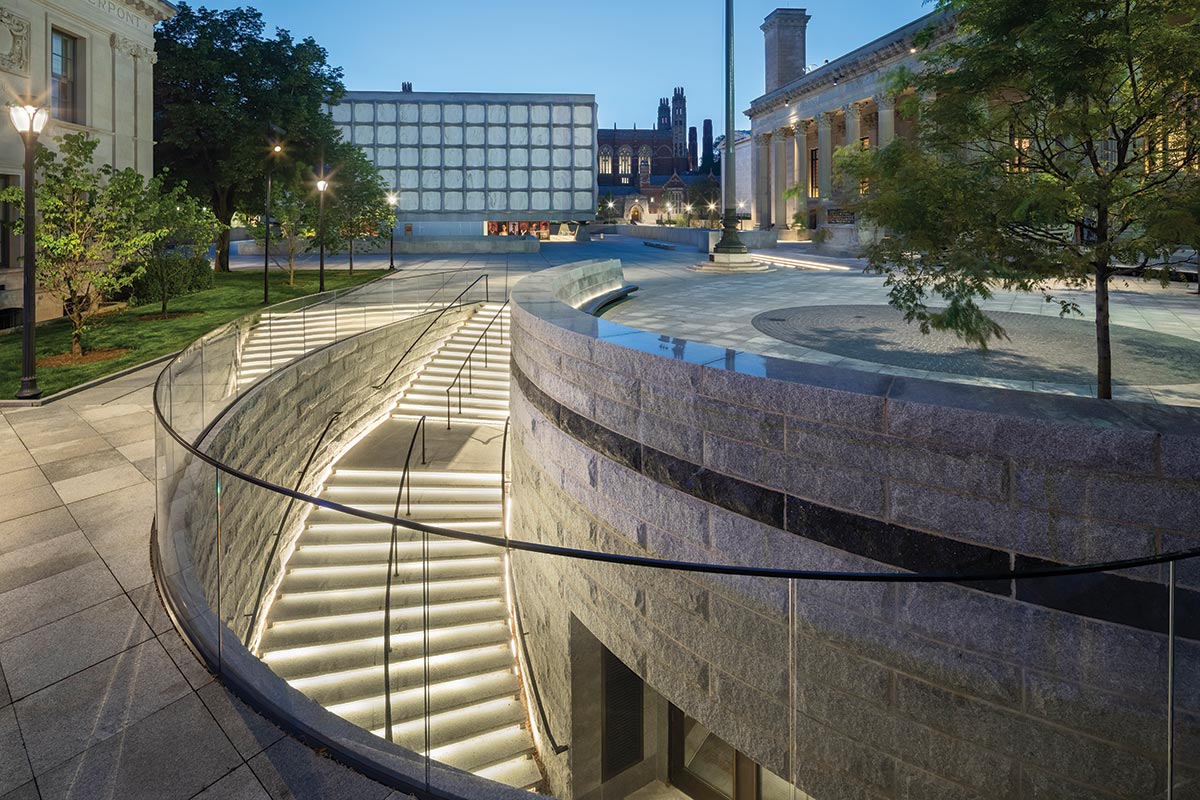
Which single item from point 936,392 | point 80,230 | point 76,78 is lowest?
point 936,392

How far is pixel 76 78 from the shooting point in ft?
92.8

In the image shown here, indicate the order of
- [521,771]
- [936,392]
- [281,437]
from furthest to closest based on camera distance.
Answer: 1. [281,437]
2. [521,771]
3. [936,392]

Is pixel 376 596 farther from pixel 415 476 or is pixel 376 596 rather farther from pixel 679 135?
pixel 679 135

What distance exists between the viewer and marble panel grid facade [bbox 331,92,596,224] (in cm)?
7250

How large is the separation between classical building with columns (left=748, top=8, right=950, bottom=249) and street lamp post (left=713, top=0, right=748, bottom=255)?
1088 cm

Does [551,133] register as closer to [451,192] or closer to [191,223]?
[451,192]

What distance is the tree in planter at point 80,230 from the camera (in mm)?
19281

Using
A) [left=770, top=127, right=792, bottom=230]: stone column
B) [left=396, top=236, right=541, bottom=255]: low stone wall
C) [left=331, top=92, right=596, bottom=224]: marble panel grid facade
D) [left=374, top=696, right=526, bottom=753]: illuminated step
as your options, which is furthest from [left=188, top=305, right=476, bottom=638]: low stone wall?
[left=331, top=92, right=596, bottom=224]: marble panel grid facade

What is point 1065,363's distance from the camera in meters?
11.5

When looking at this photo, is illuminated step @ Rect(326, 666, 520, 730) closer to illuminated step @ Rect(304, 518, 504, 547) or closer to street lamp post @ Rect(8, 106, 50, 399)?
illuminated step @ Rect(304, 518, 504, 547)

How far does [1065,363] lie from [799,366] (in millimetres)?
6140

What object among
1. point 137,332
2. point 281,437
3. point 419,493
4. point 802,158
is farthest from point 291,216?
point 802,158

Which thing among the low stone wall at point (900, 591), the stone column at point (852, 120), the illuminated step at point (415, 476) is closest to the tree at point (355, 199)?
the illuminated step at point (415, 476)

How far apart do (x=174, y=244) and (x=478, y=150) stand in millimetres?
44646
